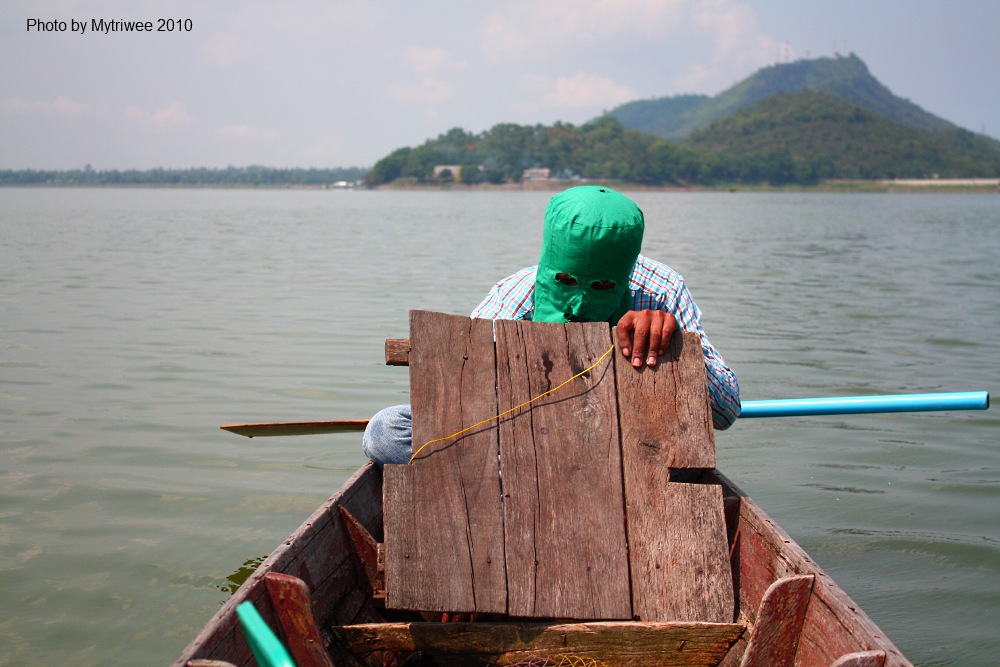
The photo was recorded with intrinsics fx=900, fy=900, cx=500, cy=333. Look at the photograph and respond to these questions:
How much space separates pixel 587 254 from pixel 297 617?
4.84ft

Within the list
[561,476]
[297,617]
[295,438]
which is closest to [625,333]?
[561,476]

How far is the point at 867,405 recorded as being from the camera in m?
4.14

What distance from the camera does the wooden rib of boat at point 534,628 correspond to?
249 cm

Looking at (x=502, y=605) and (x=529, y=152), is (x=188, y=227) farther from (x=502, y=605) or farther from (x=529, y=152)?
(x=529, y=152)

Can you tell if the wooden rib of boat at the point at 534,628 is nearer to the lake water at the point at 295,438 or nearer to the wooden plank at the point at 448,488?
the wooden plank at the point at 448,488

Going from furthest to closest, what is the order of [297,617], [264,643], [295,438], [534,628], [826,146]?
[826,146]
[295,438]
[534,628]
[297,617]
[264,643]

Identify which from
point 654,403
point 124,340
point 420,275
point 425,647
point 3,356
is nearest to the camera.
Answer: point 425,647

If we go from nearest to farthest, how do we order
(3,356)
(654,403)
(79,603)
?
1. (654,403)
2. (79,603)
3. (3,356)

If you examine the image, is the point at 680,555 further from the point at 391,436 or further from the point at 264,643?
the point at 264,643

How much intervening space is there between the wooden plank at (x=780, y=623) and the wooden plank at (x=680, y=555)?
0.22m

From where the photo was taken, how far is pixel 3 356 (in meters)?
9.66

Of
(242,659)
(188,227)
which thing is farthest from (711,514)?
(188,227)

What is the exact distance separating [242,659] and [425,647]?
631mm

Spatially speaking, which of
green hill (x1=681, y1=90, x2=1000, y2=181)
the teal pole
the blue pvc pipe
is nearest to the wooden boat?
the teal pole
